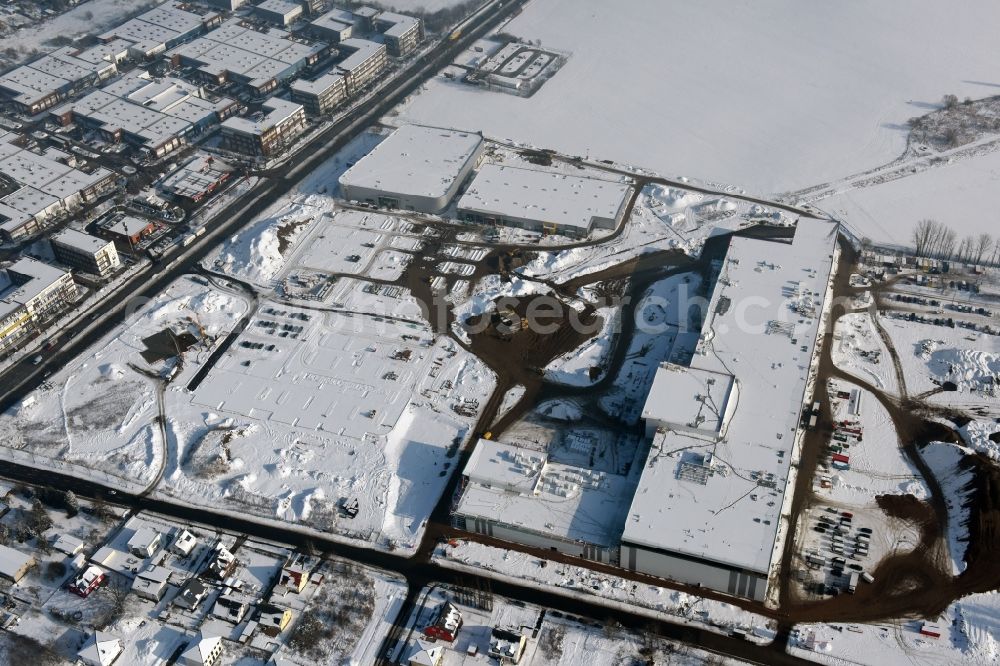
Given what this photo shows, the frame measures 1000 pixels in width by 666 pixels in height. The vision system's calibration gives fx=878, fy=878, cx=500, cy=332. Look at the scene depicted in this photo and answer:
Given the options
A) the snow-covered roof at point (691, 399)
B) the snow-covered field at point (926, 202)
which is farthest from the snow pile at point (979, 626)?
the snow-covered field at point (926, 202)

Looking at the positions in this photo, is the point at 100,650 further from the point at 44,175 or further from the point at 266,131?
the point at 266,131

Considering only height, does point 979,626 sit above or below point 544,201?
below

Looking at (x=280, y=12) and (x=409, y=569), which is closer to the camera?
(x=409, y=569)

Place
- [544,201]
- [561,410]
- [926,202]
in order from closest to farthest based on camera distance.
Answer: [561,410] < [544,201] < [926,202]

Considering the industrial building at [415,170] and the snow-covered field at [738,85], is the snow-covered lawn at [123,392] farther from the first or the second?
the snow-covered field at [738,85]

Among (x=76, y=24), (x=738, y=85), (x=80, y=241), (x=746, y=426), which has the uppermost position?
(x=738, y=85)

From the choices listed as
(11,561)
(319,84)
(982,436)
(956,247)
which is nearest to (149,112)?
(319,84)
